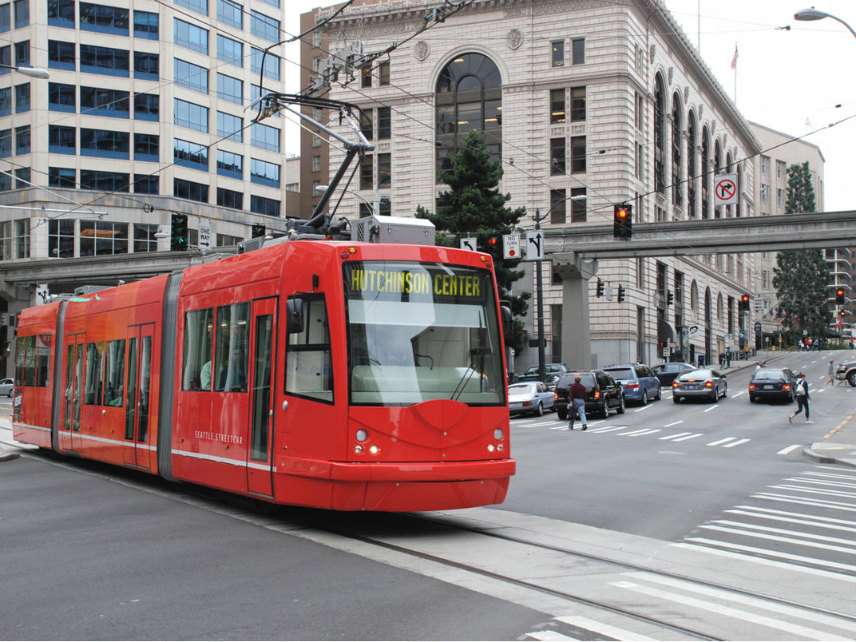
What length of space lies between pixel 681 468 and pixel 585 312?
1371 inches

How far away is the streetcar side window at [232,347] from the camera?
12851 millimetres

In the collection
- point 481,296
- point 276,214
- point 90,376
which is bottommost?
point 90,376

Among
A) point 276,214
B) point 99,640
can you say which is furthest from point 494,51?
point 99,640

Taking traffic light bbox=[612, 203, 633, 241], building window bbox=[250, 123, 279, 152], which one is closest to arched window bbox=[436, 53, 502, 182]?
building window bbox=[250, 123, 279, 152]

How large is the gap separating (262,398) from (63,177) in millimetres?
62476

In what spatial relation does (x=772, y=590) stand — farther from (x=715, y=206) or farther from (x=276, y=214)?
(x=715, y=206)

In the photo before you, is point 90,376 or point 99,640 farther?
point 90,376

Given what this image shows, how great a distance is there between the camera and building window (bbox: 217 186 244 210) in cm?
7700

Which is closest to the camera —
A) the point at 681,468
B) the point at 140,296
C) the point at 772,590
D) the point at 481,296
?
the point at 772,590

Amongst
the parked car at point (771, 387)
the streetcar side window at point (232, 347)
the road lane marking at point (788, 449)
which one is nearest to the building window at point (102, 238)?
the parked car at point (771, 387)

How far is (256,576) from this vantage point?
8875mm

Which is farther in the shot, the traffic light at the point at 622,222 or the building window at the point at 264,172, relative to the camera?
the building window at the point at 264,172

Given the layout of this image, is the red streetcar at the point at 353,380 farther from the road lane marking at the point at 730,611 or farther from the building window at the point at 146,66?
the building window at the point at 146,66

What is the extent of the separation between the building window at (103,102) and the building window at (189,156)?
4.22 meters
